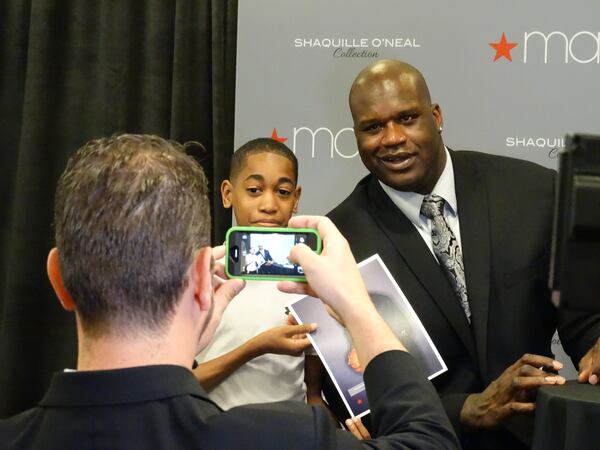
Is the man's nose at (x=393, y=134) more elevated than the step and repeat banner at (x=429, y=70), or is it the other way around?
the step and repeat banner at (x=429, y=70)

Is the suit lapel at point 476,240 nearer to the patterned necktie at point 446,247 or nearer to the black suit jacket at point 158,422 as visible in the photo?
the patterned necktie at point 446,247

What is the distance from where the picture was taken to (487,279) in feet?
7.94

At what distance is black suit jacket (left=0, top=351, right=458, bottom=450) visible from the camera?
3.55 ft

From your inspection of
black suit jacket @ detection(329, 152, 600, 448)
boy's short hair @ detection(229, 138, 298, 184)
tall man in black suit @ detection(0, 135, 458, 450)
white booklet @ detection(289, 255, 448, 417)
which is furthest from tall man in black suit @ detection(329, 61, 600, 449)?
tall man in black suit @ detection(0, 135, 458, 450)

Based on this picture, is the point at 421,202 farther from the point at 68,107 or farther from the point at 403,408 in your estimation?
the point at 68,107

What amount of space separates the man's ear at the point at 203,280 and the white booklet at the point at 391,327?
106 centimetres

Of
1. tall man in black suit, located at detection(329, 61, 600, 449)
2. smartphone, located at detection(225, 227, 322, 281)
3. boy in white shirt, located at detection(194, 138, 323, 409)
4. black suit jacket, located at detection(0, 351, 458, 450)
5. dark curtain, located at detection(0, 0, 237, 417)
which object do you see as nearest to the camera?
black suit jacket, located at detection(0, 351, 458, 450)

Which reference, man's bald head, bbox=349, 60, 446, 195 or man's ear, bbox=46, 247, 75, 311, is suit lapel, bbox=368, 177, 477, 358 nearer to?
man's bald head, bbox=349, 60, 446, 195

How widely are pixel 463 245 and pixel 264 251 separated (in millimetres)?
1084

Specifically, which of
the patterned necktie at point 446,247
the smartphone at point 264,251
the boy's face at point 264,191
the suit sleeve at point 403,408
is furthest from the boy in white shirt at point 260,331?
the suit sleeve at point 403,408

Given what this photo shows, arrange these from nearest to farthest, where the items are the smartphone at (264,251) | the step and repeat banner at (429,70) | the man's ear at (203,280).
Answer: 1. the man's ear at (203,280)
2. the smartphone at (264,251)
3. the step and repeat banner at (429,70)

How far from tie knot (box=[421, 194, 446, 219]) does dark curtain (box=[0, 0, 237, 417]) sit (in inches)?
72.7

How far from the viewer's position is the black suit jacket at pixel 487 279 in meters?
2.40

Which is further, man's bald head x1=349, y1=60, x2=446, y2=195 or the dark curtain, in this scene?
the dark curtain
